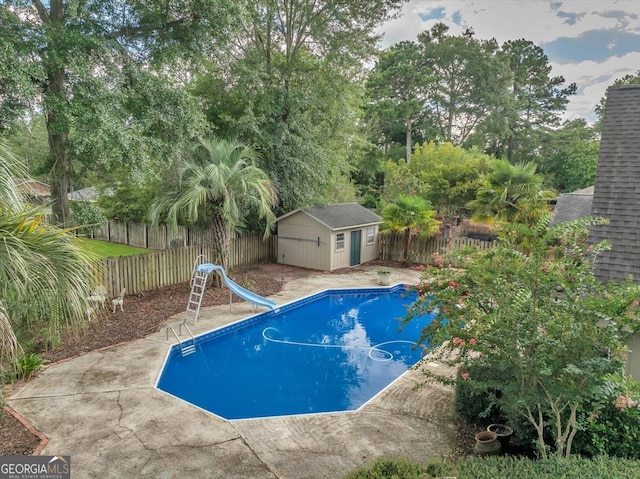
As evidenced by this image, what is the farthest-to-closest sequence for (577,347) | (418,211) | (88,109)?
(418,211) → (88,109) → (577,347)

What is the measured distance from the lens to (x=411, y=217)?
51.6 ft

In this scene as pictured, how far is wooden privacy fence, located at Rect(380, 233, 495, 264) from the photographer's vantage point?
53.0 feet

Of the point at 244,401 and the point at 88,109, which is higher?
the point at 88,109

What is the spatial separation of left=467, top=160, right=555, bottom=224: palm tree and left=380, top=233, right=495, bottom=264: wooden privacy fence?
1.65 meters

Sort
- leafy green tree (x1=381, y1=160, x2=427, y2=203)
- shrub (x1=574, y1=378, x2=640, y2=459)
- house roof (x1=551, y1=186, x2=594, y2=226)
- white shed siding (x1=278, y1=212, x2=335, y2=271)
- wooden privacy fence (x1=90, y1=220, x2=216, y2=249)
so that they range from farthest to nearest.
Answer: leafy green tree (x1=381, y1=160, x2=427, y2=203), wooden privacy fence (x1=90, y1=220, x2=216, y2=249), white shed siding (x1=278, y1=212, x2=335, y2=271), house roof (x1=551, y1=186, x2=594, y2=226), shrub (x1=574, y1=378, x2=640, y2=459)

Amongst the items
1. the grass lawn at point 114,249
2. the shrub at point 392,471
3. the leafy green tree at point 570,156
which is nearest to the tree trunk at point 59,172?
the grass lawn at point 114,249

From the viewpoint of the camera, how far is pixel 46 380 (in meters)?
6.74

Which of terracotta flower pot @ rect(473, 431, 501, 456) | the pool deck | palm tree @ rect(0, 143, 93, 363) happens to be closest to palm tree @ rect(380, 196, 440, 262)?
the pool deck

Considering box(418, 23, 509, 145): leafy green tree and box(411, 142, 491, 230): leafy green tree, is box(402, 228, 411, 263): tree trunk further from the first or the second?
box(418, 23, 509, 145): leafy green tree

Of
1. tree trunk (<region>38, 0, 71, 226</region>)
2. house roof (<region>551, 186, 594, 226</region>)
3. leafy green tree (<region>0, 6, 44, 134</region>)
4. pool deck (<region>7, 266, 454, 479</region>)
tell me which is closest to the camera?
pool deck (<region>7, 266, 454, 479</region>)

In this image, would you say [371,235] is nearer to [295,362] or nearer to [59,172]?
[295,362]

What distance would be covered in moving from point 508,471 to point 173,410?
14.9ft

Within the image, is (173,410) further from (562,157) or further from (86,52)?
(562,157)


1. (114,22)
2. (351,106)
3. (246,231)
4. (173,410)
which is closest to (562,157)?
(351,106)
